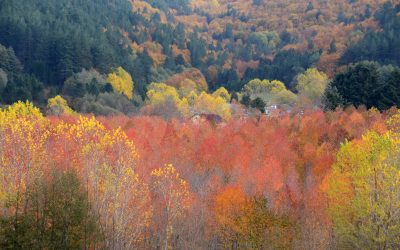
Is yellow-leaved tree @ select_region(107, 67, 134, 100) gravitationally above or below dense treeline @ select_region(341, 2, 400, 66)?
below

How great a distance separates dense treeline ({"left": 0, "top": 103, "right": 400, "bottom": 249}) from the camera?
27.6 metres

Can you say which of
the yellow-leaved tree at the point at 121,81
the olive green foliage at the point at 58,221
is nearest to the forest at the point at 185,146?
the olive green foliage at the point at 58,221

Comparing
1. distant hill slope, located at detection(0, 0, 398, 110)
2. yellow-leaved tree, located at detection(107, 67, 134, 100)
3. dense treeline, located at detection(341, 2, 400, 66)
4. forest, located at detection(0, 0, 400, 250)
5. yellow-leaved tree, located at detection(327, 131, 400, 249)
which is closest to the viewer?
yellow-leaved tree, located at detection(327, 131, 400, 249)

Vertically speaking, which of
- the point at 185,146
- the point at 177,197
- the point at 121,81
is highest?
the point at 177,197

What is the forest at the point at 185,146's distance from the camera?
29.6m

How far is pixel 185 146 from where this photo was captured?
57.8 meters

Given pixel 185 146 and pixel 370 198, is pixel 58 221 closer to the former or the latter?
pixel 370 198

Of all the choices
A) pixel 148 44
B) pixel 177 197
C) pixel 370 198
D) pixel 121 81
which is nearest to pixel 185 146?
pixel 177 197

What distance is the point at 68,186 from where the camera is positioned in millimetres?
27375

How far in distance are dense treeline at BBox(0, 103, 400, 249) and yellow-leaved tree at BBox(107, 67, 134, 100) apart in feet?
184

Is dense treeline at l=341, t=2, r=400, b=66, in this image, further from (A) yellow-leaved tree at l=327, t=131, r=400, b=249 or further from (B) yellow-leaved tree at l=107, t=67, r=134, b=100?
(A) yellow-leaved tree at l=327, t=131, r=400, b=249

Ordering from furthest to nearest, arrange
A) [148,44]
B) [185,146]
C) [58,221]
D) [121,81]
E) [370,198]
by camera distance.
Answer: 1. [148,44]
2. [121,81]
3. [185,146]
4. [370,198]
5. [58,221]

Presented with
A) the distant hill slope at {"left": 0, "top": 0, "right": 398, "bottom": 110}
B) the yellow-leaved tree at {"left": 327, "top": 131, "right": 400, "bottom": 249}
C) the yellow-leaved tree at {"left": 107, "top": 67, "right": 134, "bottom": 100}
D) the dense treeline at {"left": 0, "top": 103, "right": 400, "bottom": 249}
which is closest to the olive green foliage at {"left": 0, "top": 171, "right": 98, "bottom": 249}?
the dense treeline at {"left": 0, "top": 103, "right": 400, "bottom": 249}

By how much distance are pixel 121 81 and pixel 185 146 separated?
54.4 metres
